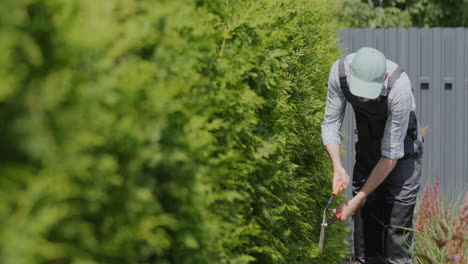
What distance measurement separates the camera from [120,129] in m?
1.70

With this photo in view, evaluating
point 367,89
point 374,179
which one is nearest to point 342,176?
point 374,179

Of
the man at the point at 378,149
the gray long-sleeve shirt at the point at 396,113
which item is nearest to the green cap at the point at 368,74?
the man at the point at 378,149

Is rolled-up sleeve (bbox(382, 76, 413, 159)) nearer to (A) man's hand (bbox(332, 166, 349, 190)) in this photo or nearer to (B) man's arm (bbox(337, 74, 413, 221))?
(B) man's arm (bbox(337, 74, 413, 221))

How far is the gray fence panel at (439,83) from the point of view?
350 inches

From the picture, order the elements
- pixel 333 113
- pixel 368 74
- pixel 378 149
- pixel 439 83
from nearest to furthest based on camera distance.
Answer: pixel 368 74 < pixel 333 113 < pixel 378 149 < pixel 439 83

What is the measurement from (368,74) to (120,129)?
2.54 meters

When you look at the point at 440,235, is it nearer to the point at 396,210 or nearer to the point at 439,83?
the point at 396,210

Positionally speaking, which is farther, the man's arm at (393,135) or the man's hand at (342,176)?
the man's hand at (342,176)

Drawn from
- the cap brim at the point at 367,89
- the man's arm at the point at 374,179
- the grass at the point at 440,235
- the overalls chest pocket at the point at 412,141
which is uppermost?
the cap brim at the point at 367,89

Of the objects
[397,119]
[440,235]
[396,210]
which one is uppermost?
[397,119]

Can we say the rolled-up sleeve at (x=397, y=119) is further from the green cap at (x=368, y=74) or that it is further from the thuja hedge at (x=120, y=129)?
the thuja hedge at (x=120, y=129)

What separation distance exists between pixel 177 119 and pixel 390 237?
2965 millimetres

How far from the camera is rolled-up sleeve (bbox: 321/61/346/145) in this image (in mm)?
4551

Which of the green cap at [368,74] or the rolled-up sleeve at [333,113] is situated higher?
the green cap at [368,74]
